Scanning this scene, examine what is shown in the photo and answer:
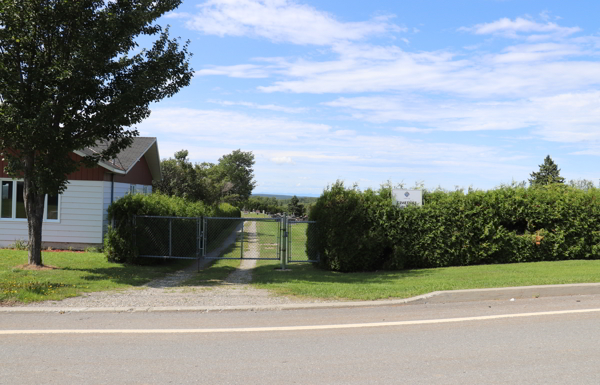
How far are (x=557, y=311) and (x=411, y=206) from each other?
6.73 m

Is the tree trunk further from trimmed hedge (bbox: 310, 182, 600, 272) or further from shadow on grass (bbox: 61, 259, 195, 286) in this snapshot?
trimmed hedge (bbox: 310, 182, 600, 272)

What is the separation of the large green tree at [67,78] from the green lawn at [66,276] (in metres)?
1.29

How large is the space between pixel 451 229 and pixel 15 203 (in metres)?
16.0

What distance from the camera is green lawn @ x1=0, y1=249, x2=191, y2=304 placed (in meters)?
8.66

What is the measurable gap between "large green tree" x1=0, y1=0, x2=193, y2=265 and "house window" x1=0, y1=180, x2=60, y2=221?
20.8ft

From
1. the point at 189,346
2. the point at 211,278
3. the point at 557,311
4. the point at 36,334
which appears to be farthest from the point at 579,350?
the point at 211,278

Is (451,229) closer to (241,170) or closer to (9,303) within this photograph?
(9,303)

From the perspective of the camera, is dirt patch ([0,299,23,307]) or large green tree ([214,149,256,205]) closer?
dirt patch ([0,299,23,307])

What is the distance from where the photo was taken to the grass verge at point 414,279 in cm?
915

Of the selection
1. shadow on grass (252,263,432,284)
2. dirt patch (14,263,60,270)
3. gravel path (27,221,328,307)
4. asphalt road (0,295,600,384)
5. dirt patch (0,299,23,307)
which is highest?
dirt patch (14,263,60,270)

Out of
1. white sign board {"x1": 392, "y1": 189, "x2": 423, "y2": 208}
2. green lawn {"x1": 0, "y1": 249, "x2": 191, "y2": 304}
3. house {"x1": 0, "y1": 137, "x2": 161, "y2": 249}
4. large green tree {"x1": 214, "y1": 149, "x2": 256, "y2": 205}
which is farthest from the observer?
large green tree {"x1": 214, "y1": 149, "x2": 256, "y2": 205}

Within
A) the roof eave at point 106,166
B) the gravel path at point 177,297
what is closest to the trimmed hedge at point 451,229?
the gravel path at point 177,297

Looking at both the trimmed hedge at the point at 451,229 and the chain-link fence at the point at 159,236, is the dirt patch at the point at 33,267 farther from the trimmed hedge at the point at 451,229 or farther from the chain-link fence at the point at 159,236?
the trimmed hedge at the point at 451,229

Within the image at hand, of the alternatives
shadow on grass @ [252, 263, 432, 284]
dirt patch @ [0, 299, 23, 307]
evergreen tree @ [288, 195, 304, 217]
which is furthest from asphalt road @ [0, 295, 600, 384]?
evergreen tree @ [288, 195, 304, 217]
